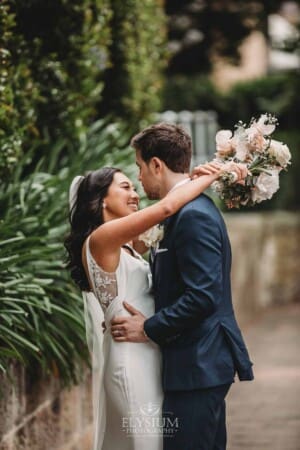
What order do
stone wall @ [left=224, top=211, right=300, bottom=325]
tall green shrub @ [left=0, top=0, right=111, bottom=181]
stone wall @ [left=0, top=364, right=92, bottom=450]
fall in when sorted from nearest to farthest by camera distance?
stone wall @ [left=0, top=364, right=92, bottom=450] < tall green shrub @ [left=0, top=0, right=111, bottom=181] < stone wall @ [left=224, top=211, right=300, bottom=325]

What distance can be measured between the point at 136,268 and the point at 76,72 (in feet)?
12.5

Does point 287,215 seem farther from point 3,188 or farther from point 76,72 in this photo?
point 3,188

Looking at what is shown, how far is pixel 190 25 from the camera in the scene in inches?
594

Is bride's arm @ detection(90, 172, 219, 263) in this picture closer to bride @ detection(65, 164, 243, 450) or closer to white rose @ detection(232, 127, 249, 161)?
bride @ detection(65, 164, 243, 450)

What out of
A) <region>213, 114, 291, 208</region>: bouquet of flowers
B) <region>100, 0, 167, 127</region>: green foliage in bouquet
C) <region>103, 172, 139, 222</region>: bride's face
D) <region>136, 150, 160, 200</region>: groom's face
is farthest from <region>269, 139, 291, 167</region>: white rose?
<region>100, 0, 167, 127</region>: green foliage in bouquet

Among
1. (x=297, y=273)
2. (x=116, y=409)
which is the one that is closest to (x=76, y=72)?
(x=116, y=409)

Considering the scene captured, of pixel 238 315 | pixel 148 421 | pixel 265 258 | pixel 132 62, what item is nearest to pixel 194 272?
pixel 148 421

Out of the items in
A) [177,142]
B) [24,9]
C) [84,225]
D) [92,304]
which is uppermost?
[24,9]

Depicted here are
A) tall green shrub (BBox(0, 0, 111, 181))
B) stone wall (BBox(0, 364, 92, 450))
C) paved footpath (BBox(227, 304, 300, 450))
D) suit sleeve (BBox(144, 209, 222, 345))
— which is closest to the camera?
suit sleeve (BBox(144, 209, 222, 345))

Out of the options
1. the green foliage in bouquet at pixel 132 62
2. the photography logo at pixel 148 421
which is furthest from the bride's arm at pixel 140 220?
the green foliage in bouquet at pixel 132 62

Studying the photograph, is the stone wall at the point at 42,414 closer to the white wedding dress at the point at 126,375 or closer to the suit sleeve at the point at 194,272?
the white wedding dress at the point at 126,375

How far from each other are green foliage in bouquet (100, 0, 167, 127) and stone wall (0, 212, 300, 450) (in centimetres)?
214

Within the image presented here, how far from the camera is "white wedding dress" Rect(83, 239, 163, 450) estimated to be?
421 centimetres

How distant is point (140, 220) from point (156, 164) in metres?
0.24
